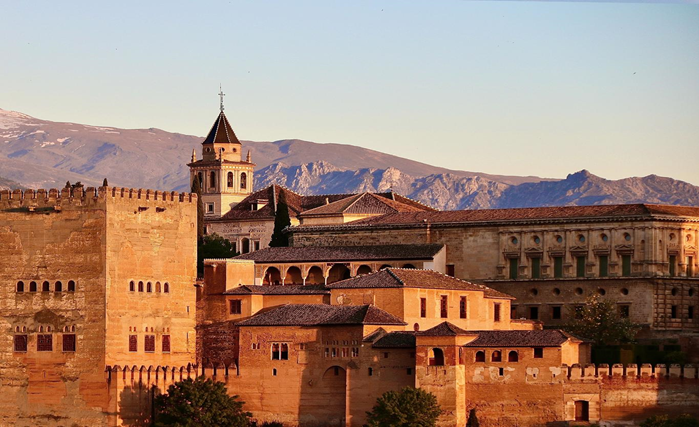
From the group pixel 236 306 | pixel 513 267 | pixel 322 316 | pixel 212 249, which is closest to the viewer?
pixel 322 316

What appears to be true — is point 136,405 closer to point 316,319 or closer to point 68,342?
point 68,342

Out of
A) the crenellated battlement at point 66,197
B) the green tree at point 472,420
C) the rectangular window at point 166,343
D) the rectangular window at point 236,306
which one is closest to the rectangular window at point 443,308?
the green tree at point 472,420

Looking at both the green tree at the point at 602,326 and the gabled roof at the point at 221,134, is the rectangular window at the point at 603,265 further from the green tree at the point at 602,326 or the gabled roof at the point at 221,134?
the gabled roof at the point at 221,134

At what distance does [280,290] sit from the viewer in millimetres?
70375

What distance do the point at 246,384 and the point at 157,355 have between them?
3900 millimetres

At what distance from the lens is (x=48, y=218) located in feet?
220

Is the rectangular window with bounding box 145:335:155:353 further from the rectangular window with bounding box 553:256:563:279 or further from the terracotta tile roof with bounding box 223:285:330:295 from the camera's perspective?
the rectangular window with bounding box 553:256:563:279

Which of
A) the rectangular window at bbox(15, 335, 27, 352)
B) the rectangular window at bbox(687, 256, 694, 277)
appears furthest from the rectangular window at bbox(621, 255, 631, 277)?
the rectangular window at bbox(15, 335, 27, 352)

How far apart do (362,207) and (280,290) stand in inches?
637

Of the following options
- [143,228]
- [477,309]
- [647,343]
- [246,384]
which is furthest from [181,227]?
[647,343]

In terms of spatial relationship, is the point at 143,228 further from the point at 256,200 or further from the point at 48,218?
the point at 256,200

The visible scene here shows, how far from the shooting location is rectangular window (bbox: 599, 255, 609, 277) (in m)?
75.6

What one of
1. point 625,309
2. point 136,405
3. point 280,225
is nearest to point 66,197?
point 136,405

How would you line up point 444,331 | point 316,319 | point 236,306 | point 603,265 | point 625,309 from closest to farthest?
1. point 444,331
2. point 316,319
3. point 236,306
4. point 625,309
5. point 603,265
